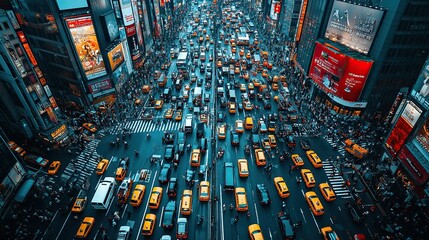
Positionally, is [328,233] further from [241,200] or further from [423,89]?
[423,89]

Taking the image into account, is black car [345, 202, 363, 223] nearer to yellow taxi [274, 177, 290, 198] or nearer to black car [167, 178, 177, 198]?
yellow taxi [274, 177, 290, 198]

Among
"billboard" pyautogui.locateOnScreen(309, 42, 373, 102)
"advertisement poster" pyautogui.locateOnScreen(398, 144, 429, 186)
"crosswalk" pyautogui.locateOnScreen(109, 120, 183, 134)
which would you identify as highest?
"billboard" pyautogui.locateOnScreen(309, 42, 373, 102)

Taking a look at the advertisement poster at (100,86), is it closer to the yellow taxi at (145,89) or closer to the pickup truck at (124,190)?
the yellow taxi at (145,89)

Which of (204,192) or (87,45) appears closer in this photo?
(204,192)

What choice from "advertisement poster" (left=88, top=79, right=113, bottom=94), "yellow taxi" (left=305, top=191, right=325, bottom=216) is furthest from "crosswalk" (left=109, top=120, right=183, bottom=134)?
"yellow taxi" (left=305, top=191, right=325, bottom=216)

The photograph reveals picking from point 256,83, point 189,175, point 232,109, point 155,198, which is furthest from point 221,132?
point 256,83

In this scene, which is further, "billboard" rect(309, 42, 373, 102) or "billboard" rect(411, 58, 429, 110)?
"billboard" rect(309, 42, 373, 102)

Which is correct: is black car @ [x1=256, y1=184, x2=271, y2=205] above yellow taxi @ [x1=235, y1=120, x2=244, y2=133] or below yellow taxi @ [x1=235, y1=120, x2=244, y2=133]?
below
